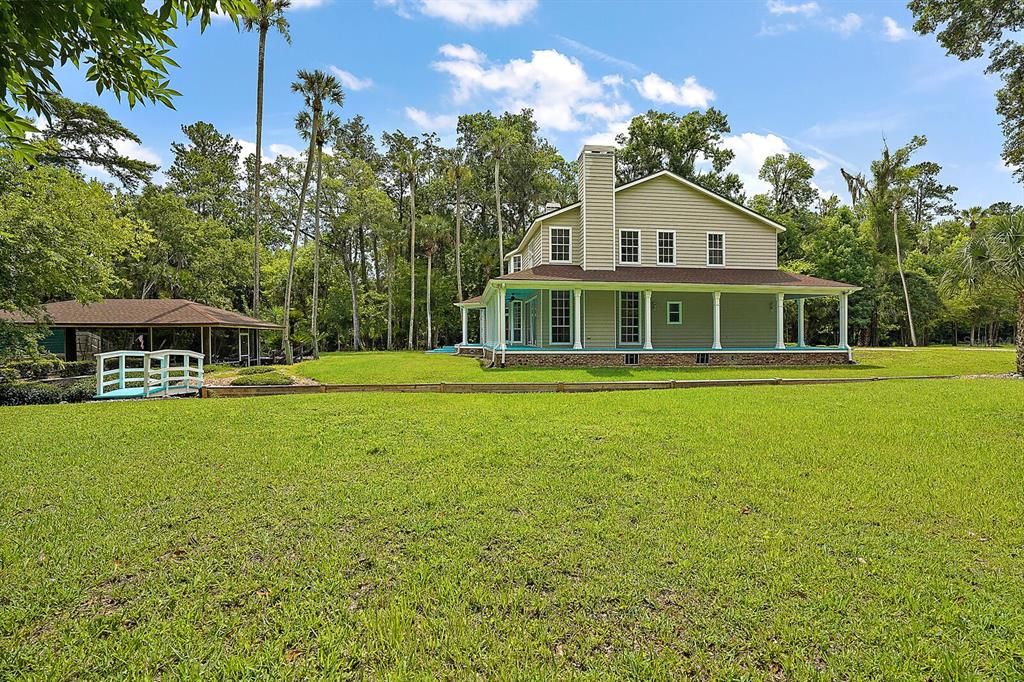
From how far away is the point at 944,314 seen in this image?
38656 mm

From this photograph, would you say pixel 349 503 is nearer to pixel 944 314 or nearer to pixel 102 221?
pixel 102 221

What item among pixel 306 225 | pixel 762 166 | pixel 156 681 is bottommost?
pixel 156 681

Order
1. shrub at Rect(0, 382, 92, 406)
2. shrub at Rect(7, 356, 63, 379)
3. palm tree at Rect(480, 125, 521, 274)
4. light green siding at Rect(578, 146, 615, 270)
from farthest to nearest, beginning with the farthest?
palm tree at Rect(480, 125, 521, 274), light green siding at Rect(578, 146, 615, 270), shrub at Rect(7, 356, 63, 379), shrub at Rect(0, 382, 92, 406)

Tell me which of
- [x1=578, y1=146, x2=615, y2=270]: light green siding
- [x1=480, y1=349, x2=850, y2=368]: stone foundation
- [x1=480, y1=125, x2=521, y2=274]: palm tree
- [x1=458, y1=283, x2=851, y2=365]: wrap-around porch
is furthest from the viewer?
[x1=480, y1=125, x2=521, y2=274]: palm tree

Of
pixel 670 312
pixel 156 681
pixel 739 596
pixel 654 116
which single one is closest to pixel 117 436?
pixel 156 681

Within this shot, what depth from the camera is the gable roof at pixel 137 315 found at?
23906 millimetres

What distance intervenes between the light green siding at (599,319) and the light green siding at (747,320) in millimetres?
4990

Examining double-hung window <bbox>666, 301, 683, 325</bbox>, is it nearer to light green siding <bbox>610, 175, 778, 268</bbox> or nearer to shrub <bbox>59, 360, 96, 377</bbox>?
light green siding <bbox>610, 175, 778, 268</bbox>

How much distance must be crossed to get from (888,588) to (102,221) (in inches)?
1092

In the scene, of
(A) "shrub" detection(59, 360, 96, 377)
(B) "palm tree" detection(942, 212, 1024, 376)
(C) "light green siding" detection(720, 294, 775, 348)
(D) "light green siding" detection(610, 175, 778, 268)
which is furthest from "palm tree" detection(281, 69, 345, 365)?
(B) "palm tree" detection(942, 212, 1024, 376)

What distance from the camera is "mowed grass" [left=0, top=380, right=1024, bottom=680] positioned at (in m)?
2.90

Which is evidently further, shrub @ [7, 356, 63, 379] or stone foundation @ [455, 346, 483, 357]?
stone foundation @ [455, 346, 483, 357]

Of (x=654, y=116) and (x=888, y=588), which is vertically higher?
(x=654, y=116)

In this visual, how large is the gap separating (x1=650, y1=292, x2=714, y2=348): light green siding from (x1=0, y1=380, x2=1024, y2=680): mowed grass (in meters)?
14.2
